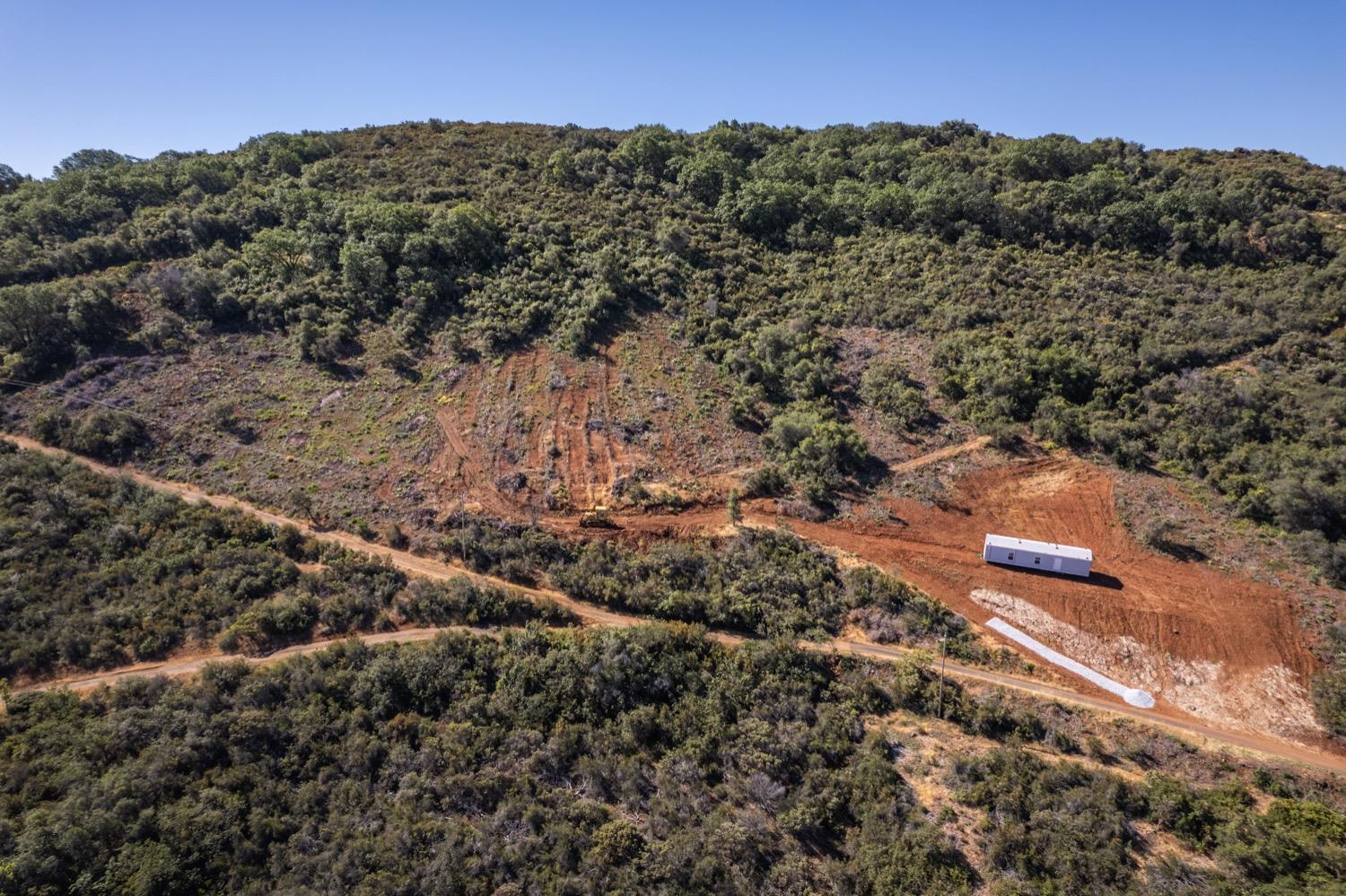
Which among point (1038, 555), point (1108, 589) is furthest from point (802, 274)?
point (1108, 589)

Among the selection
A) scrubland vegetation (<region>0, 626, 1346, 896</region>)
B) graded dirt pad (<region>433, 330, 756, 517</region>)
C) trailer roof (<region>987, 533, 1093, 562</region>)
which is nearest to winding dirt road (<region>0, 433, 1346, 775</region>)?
scrubland vegetation (<region>0, 626, 1346, 896</region>)

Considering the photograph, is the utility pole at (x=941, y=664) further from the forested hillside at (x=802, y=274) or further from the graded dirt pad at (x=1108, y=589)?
the forested hillside at (x=802, y=274)

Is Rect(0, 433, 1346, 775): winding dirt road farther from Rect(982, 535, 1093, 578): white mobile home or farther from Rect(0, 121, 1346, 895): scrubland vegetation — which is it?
Rect(982, 535, 1093, 578): white mobile home

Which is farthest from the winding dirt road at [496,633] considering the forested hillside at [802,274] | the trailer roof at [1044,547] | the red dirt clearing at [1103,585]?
the forested hillside at [802,274]

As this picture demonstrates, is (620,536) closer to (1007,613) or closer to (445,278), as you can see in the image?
(1007,613)

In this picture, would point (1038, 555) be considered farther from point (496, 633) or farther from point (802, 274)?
point (802, 274)

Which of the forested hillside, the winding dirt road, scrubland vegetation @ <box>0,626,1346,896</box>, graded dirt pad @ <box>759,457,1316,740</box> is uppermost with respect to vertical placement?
the forested hillside

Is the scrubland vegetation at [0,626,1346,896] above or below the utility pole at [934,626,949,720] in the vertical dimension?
below

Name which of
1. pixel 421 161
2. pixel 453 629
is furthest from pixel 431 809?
pixel 421 161
